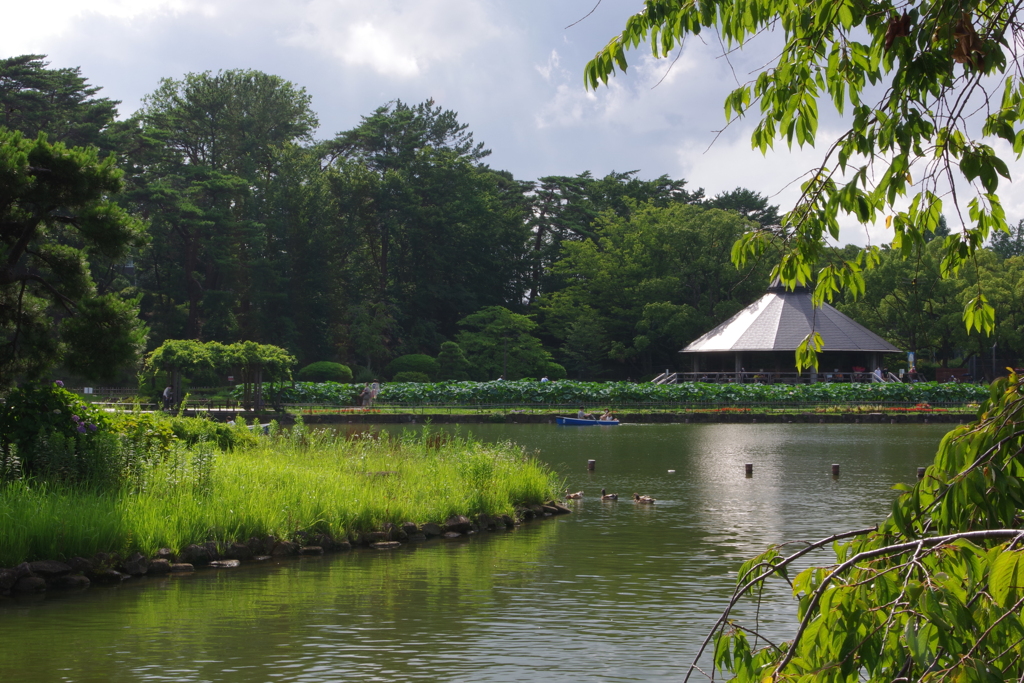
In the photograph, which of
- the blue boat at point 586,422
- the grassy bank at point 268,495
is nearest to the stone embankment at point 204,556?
the grassy bank at point 268,495

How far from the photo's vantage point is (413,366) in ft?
184

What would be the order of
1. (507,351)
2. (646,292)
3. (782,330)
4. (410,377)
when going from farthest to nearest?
(646,292)
(507,351)
(410,377)
(782,330)

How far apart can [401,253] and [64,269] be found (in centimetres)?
5236

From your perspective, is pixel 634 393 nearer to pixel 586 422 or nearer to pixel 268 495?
pixel 586 422

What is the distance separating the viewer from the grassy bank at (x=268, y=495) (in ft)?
34.1

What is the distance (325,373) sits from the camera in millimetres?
52719

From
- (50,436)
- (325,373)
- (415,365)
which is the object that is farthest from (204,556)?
(415,365)

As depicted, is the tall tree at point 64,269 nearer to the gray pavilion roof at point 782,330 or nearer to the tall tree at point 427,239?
the gray pavilion roof at point 782,330

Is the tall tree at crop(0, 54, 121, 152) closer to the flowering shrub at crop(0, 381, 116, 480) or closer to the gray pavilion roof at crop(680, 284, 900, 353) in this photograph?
the gray pavilion roof at crop(680, 284, 900, 353)

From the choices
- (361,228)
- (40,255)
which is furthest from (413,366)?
(40,255)

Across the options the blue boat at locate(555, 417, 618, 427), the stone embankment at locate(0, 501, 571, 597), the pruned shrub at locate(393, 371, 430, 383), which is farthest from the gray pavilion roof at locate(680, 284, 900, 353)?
the stone embankment at locate(0, 501, 571, 597)

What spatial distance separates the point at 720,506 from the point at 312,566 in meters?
8.15

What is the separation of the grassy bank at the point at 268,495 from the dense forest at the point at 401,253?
1449 inches

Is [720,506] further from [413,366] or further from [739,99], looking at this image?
[413,366]
